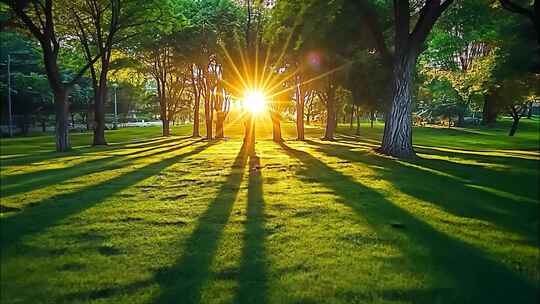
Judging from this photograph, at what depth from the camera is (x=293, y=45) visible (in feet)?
61.7

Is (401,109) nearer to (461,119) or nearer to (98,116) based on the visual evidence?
(98,116)

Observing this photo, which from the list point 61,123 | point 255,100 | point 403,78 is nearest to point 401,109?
point 403,78

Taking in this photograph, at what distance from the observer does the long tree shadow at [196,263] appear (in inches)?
112

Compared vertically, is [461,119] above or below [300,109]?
below

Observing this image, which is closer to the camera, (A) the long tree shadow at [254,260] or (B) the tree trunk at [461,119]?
(A) the long tree shadow at [254,260]

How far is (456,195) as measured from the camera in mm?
5758

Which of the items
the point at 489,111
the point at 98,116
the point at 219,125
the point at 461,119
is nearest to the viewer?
the point at 98,116

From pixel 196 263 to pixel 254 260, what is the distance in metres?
Result: 0.54

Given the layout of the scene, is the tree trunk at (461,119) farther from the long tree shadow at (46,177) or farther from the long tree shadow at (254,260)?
the long tree shadow at (254,260)

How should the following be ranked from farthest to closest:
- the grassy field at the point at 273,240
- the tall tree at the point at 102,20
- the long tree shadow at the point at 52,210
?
1. the tall tree at the point at 102,20
2. the long tree shadow at the point at 52,210
3. the grassy field at the point at 273,240

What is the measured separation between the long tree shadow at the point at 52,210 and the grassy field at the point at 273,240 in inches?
1.1

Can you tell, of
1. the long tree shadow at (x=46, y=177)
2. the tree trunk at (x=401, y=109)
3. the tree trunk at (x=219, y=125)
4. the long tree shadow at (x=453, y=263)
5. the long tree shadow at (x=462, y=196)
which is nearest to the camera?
the long tree shadow at (x=453, y=263)

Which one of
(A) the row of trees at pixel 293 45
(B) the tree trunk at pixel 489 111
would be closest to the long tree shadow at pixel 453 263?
(A) the row of trees at pixel 293 45

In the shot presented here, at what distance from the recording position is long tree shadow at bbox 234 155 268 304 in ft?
9.20
